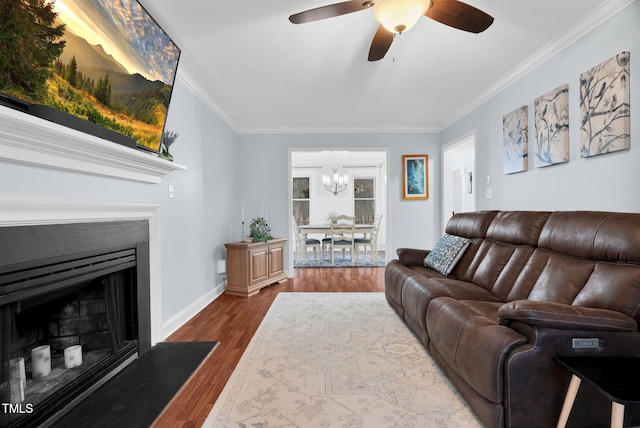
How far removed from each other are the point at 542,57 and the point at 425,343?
8.67ft

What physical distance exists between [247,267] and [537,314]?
10.3 ft

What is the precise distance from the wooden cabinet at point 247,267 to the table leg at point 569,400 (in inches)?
126

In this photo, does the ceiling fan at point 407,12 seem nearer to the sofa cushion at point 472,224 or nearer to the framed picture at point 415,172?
the sofa cushion at point 472,224

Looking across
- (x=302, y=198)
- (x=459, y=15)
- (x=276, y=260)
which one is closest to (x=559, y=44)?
(x=459, y=15)

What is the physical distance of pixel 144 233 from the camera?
2.26 metres

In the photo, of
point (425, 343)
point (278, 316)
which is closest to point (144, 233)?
point (278, 316)

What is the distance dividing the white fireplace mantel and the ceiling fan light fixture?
161 cm

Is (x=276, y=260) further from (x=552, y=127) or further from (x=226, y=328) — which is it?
(x=552, y=127)

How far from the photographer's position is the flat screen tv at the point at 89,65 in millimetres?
1144

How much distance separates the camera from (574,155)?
7.72ft

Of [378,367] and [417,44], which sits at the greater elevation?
[417,44]

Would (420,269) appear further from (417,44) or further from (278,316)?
(417,44)

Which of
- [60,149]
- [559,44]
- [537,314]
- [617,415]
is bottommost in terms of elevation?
[617,415]

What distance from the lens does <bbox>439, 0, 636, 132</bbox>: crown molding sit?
2.01 meters
